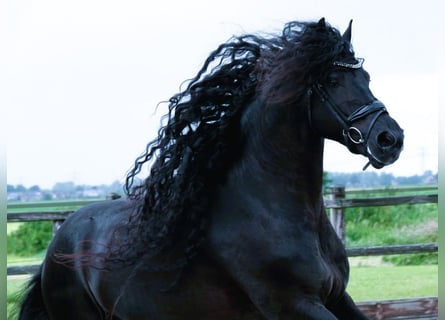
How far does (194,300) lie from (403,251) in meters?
4.27

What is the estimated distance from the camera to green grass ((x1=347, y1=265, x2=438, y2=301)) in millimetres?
8297

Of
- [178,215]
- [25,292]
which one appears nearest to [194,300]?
[178,215]

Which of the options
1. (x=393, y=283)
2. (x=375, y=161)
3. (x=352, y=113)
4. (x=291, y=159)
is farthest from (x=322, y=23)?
(x=393, y=283)

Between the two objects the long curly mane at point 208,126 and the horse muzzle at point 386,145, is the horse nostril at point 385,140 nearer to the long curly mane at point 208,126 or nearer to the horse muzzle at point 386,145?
the horse muzzle at point 386,145

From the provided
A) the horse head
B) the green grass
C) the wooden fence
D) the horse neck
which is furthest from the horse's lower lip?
the green grass

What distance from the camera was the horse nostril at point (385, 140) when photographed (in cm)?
307

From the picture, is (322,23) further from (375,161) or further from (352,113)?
(375,161)

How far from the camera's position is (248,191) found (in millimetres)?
3557

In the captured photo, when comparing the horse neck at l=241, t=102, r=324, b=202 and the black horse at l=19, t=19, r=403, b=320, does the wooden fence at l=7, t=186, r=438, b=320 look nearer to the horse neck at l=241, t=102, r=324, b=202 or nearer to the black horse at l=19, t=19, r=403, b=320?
the black horse at l=19, t=19, r=403, b=320

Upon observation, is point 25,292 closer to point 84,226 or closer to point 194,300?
point 84,226

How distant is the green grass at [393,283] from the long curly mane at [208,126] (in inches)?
185

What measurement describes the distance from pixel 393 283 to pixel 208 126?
18.9 feet

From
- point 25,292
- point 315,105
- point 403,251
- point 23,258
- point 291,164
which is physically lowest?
point 23,258

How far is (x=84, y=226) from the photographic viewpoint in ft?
14.0
